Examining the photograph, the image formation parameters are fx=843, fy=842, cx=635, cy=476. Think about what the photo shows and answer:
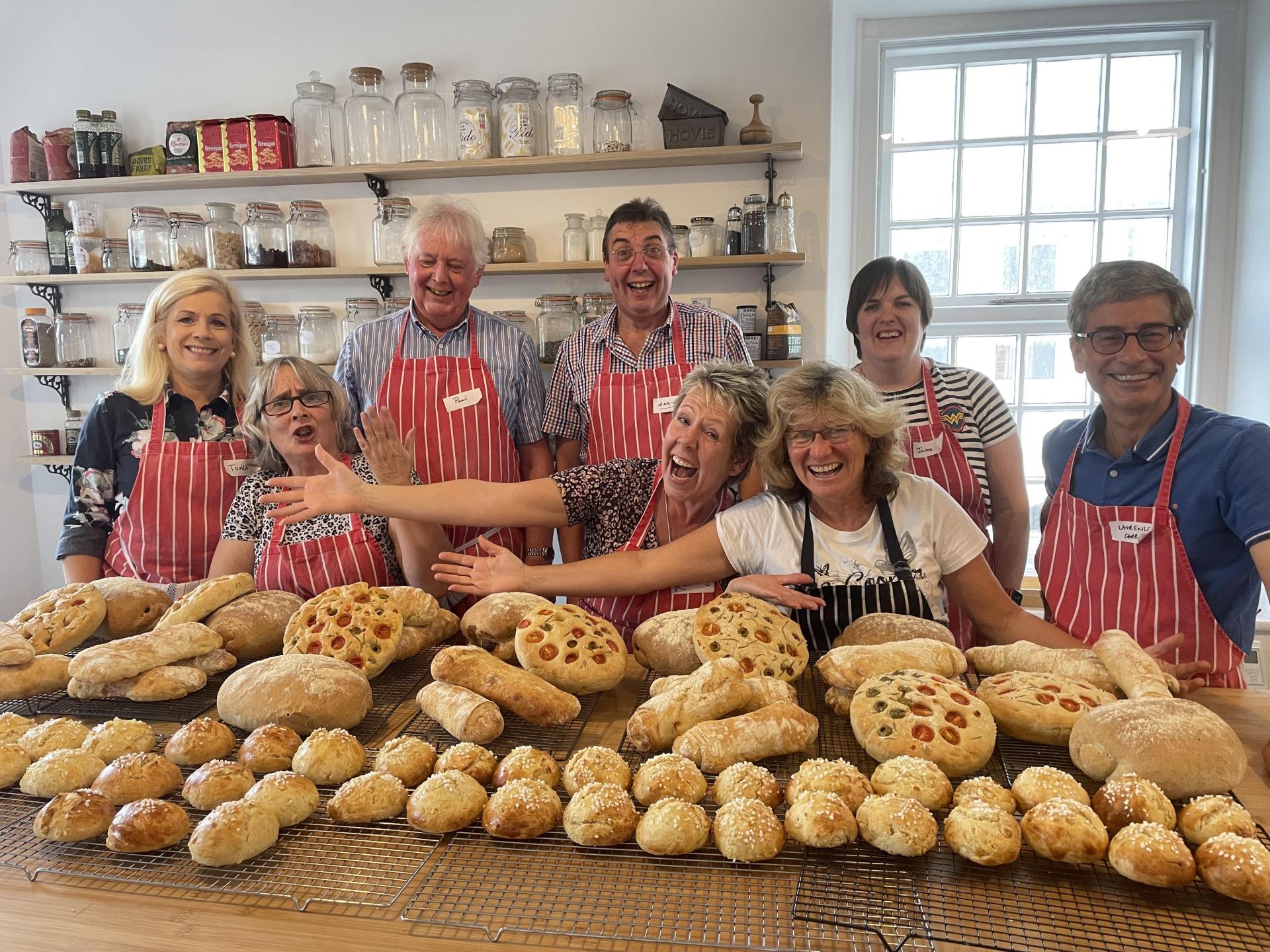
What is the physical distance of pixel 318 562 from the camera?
225 cm

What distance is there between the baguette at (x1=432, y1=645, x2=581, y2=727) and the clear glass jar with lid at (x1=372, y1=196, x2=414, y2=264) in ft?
8.84

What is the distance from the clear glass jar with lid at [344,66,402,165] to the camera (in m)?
3.82

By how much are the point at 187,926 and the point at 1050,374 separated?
14.0 ft

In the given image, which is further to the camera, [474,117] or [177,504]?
[474,117]

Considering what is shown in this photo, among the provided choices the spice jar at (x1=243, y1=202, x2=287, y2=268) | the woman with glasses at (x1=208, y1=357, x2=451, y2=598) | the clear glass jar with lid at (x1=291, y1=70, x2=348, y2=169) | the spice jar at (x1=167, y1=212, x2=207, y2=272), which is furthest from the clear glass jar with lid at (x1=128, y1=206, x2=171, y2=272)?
the woman with glasses at (x1=208, y1=357, x2=451, y2=598)

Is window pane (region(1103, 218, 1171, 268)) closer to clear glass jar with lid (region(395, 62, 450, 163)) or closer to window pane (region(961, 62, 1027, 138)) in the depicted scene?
window pane (region(961, 62, 1027, 138))

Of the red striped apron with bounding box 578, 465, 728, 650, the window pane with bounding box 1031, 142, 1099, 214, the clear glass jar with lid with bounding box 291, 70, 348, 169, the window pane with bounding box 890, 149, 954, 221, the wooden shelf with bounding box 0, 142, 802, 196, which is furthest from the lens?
the window pane with bounding box 890, 149, 954, 221

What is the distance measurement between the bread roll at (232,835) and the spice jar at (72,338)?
402cm

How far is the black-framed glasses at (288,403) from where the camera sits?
89.8 inches

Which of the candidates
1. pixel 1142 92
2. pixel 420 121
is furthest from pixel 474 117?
pixel 1142 92

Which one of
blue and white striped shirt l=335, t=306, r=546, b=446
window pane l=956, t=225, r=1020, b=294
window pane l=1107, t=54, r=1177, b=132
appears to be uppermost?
window pane l=1107, t=54, r=1177, b=132

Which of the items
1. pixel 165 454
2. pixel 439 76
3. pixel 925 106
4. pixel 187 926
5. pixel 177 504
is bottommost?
pixel 187 926

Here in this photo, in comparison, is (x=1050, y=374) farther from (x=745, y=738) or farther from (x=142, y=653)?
(x=142, y=653)

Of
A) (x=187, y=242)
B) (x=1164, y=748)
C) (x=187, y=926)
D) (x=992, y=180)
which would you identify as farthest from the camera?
(x=992, y=180)
